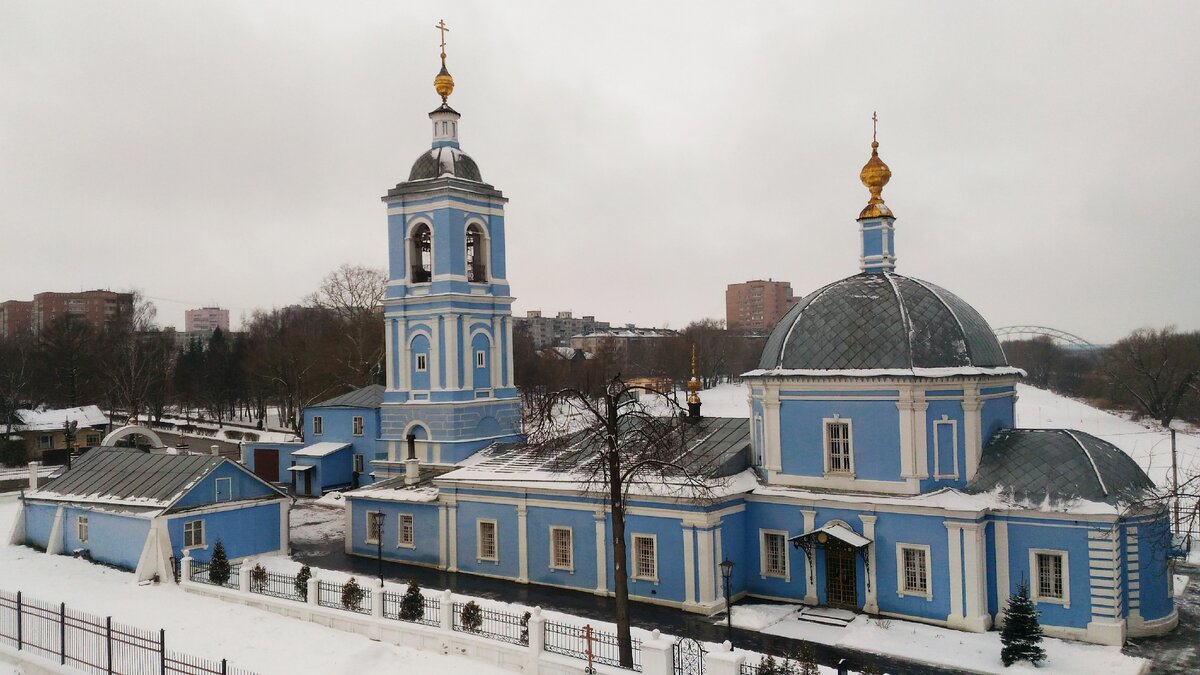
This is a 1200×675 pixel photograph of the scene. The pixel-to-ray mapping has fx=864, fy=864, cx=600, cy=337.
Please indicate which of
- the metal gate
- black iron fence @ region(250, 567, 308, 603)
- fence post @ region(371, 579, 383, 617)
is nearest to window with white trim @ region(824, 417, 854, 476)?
the metal gate

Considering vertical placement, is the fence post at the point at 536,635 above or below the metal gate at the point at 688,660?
above

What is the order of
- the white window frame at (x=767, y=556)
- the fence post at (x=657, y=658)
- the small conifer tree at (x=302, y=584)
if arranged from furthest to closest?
the white window frame at (x=767, y=556)
the small conifer tree at (x=302, y=584)
the fence post at (x=657, y=658)

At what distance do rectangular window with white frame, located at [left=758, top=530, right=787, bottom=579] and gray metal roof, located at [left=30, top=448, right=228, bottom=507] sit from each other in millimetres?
14007

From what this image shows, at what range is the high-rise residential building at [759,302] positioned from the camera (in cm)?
13325

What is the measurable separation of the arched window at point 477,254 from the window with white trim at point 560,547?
31.5ft

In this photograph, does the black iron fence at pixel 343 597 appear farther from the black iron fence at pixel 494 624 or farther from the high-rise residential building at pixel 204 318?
the high-rise residential building at pixel 204 318

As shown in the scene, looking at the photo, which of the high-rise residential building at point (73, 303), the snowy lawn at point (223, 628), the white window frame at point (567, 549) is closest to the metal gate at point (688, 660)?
the snowy lawn at point (223, 628)

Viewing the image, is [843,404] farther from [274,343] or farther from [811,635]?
[274,343]

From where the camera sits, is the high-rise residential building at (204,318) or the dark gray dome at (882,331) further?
the high-rise residential building at (204,318)

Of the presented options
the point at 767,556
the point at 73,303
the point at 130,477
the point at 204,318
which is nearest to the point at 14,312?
the point at 73,303

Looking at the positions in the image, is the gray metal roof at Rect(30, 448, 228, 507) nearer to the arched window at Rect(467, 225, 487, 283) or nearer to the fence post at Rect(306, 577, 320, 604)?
the fence post at Rect(306, 577, 320, 604)

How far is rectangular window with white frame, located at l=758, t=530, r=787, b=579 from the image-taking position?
19.3m

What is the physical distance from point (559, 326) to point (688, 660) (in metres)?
149

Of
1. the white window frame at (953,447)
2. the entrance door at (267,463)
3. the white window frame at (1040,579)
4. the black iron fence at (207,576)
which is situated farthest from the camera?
the entrance door at (267,463)
